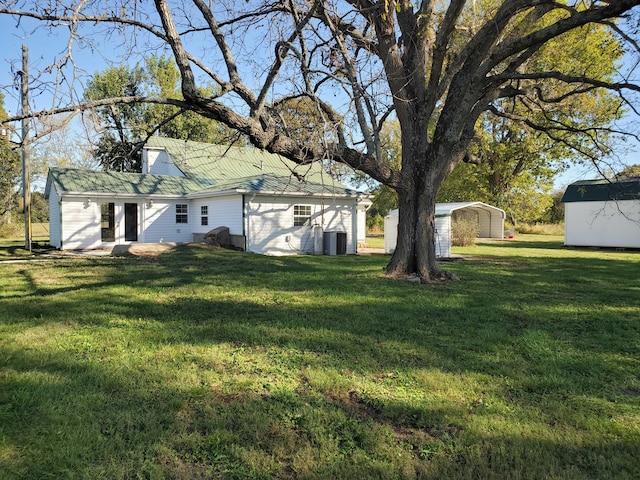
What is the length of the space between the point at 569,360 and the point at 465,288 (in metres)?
4.57

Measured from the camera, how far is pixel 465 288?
916 centimetres

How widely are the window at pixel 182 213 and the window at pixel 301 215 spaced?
237 inches

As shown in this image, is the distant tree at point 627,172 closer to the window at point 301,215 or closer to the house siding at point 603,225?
the house siding at point 603,225

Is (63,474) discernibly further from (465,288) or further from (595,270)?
(595,270)

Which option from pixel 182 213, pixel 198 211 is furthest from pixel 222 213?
pixel 182 213

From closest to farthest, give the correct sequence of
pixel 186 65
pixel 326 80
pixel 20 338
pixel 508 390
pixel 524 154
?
pixel 508 390 → pixel 20 338 → pixel 186 65 → pixel 326 80 → pixel 524 154

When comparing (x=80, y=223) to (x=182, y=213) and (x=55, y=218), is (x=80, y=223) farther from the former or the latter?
(x=182, y=213)

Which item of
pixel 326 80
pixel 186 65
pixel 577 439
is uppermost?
pixel 326 80

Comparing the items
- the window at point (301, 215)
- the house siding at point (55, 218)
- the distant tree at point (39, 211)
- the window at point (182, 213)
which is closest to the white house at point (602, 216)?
the window at point (301, 215)

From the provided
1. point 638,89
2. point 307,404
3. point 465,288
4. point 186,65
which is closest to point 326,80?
point 186,65

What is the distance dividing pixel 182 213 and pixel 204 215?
5.03ft

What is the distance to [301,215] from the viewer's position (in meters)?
18.7

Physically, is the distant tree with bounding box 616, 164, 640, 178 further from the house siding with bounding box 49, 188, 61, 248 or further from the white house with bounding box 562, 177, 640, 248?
the house siding with bounding box 49, 188, 61, 248

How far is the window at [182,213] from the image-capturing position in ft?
68.9
